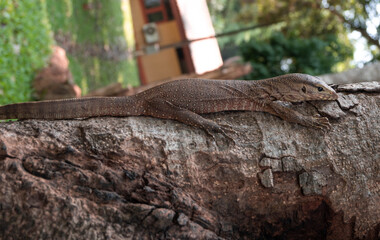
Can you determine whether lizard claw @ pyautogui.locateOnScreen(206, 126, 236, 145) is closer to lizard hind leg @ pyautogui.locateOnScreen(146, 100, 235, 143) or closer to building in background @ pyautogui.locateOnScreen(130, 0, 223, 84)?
lizard hind leg @ pyautogui.locateOnScreen(146, 100, 235, 143)

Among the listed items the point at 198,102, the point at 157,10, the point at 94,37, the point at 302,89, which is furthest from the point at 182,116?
the point at 94,37

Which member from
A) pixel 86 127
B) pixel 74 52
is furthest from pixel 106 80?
pixel 86 127

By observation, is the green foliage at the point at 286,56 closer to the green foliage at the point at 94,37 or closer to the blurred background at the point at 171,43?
the blurred background at the point at 171,43

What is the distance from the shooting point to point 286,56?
7.17 m

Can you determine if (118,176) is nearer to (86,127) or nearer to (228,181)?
(86,127)

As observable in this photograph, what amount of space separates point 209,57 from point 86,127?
730 cm

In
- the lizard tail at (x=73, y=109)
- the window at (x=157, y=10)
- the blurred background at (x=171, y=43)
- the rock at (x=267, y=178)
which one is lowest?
the rock at (x=267, y=178)

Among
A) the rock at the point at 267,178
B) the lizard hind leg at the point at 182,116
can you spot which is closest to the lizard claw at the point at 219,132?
the lizard hind leg at the point at 182,116

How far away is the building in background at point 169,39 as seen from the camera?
8.96m

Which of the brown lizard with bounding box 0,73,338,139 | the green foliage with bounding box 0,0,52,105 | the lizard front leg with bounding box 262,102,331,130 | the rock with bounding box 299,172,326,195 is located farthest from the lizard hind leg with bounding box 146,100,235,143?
the green foliage with bounding box 0,0,52,105

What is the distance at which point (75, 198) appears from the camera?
6.67 ft

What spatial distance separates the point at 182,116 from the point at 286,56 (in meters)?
5.25

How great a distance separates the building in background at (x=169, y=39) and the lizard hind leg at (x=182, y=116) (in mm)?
6347

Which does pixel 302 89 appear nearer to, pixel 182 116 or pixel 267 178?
pixel 267 178
